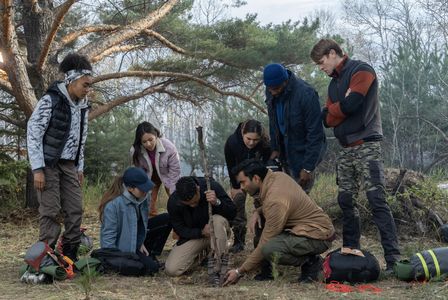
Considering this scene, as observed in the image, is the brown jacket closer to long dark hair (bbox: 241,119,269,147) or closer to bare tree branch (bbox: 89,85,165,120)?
long dark hair (bbox: 241,119,269,147)

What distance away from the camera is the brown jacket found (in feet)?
13.5

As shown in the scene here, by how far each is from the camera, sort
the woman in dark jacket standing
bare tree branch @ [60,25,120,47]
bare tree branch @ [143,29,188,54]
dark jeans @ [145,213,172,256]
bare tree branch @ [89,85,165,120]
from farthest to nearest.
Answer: bare tree branch @ [143,29,188,54]
bare tree branch @ [60,25,120,47]
bare tree branch @ [89,85,165,120]
dark jeans @ [145,213,172,256]
the woman in dark jacket standing

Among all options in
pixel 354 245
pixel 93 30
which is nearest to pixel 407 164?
pixel 93 30

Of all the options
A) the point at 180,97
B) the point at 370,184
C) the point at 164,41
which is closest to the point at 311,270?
the point at 370,184

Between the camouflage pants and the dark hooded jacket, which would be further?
the dark hooded jacket

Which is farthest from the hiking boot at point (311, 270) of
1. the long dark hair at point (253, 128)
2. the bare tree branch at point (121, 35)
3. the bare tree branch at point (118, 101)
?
the bare tree branch at point (121, 35)

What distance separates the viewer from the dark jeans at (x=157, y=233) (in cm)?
552

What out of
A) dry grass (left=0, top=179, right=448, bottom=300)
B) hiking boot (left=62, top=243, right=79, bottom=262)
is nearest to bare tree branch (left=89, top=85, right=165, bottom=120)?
dry grass (left=0, top=179, right=448, bottom=300)

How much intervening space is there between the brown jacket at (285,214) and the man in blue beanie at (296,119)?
0.47 m

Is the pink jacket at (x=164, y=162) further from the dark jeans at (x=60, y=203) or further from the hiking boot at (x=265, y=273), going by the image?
the hiking boot at (x=265, y=273)

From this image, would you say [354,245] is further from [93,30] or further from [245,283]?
[93,30]

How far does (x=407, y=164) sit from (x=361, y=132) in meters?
16.4

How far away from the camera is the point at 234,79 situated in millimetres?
10977

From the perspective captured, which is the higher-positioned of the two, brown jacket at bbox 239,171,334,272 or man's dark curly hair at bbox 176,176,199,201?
man's dark curly hair at bbox 176,176,199,201
